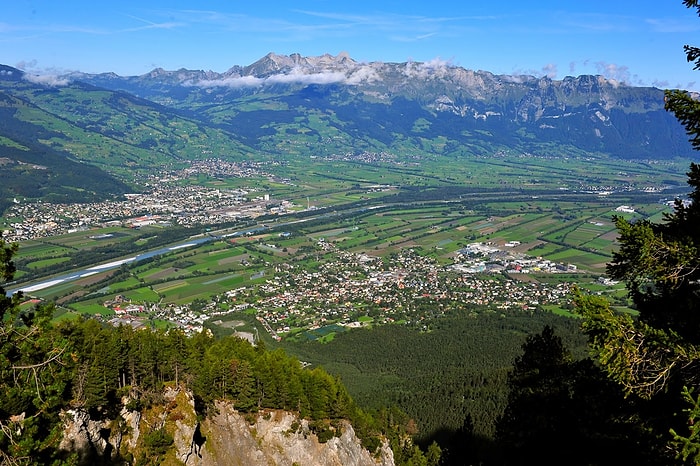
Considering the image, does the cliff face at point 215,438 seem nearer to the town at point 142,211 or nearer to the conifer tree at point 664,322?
the conifer tree at point 664,322

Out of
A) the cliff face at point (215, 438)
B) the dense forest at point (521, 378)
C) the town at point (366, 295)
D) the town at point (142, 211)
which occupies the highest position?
the dense forest at point (521, 378)

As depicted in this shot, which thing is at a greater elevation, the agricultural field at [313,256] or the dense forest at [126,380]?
the dense forest at [126,380]

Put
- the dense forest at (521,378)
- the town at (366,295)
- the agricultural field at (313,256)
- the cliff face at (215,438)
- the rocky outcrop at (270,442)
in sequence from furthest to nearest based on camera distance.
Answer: the agricultural field at (313,256) < the town at (366,295) < the rocky outcrop at (270,442) < the cliff face at (215,438) < the dense forest at (521,378)

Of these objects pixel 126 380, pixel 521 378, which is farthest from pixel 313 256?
pixel 521 378

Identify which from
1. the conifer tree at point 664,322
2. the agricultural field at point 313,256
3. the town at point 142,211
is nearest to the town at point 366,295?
the agricultural field at point 313,256

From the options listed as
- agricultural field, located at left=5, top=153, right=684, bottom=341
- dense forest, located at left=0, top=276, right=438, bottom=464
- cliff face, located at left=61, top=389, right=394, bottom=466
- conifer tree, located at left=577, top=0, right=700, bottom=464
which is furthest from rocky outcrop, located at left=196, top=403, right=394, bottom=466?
agricultural field, located at left=5, top=153, right=684, bottom=341

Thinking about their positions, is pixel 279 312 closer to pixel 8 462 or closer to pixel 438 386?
pixel 438 386

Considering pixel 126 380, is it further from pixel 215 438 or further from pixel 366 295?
pixel 366 295

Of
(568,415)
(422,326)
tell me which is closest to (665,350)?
(568,415)

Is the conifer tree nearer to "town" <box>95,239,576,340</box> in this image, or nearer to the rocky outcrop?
the rocky outcrop
